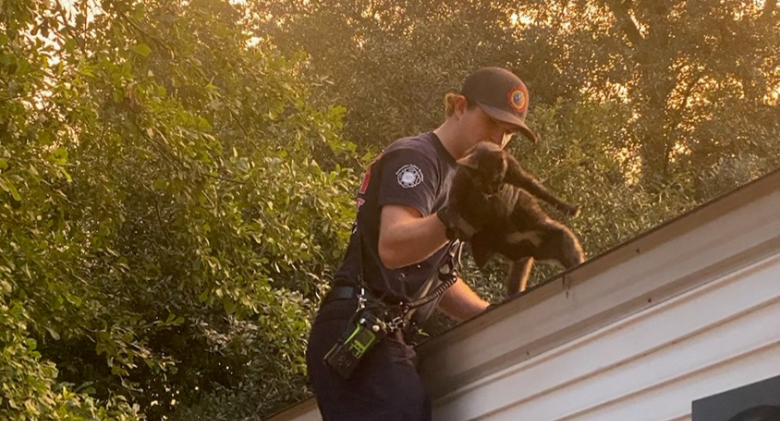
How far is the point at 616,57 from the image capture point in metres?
21.2

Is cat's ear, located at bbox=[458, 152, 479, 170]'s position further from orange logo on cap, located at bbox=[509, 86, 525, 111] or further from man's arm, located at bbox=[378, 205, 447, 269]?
orange logo on cap, located at bbox=[509, 86, 525, 111]

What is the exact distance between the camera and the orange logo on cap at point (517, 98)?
12.1 feet

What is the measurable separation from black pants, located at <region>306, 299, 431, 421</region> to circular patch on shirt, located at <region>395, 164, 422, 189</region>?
447 millimetres

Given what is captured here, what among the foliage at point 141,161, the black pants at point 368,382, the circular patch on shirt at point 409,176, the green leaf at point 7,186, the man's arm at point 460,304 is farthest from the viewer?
the foliage at point 141,161

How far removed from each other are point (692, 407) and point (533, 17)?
19.6m

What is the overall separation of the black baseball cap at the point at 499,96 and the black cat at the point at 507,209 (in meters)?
0.26

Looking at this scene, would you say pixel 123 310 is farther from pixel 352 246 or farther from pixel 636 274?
pixel 636 274

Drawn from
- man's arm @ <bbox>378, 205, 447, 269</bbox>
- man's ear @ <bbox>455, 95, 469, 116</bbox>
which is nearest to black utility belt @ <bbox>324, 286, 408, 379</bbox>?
man's arm @ <bbox>378, 205, 447, 269</bbox>

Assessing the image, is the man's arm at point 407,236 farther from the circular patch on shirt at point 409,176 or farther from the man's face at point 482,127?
the man's face at point 482,127

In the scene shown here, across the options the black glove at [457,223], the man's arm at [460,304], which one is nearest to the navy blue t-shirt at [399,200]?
the black glove at [457,223]

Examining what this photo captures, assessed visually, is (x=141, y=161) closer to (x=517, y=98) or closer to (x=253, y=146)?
(x=253, y=146)

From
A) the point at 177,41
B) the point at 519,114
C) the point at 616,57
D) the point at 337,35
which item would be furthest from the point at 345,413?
the point at 616,57

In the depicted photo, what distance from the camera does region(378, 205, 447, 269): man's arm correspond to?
336 cm

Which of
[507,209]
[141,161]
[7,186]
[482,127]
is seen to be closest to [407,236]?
[507,209]
